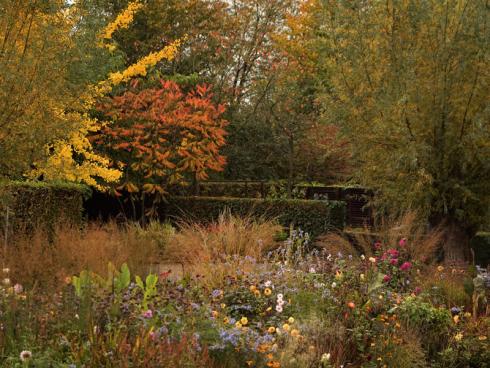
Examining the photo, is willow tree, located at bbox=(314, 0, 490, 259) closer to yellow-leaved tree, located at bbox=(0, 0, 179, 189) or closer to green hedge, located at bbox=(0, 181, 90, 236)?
yellow-leaved tree, located at bbox=(0, 0, 179, 189)

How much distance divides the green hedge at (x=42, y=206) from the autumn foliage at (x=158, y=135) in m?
2.33

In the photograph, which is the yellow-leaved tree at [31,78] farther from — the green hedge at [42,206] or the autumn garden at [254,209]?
the green hedge at [42,206]

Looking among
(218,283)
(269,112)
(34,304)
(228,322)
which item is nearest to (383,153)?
(218,283)

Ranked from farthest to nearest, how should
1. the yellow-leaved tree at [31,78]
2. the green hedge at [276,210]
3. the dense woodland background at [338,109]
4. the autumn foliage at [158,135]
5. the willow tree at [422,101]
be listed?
the autumn foliage at [158,135]
the green hedge at [276,210]
the willow tree at [422,101]
the dense woodland background at [338,109]
the yellow-leaved tree at [31,78]

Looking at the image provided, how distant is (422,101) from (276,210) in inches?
240

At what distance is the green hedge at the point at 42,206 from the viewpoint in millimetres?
10867

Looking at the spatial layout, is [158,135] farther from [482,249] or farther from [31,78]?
[31,78]

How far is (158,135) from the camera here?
1543 cm

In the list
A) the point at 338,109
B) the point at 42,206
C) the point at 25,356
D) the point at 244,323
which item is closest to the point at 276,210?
the point at 338,109

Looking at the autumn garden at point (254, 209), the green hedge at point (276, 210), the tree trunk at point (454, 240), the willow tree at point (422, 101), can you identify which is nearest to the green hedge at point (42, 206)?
the autumn garden at point (254, 209)

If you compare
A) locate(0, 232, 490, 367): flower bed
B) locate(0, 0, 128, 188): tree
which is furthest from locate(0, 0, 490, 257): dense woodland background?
locate(0, 232, 490, 367): flower bed

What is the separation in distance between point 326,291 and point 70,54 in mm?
4114

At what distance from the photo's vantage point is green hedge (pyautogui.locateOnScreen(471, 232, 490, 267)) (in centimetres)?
1297

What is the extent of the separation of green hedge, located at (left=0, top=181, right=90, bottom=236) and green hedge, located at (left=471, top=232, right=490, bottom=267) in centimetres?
732
